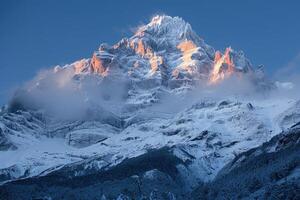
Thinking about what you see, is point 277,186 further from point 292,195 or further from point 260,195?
point 292,195

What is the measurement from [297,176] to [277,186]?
26.4 ft

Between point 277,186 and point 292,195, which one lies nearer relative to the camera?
point 292,195

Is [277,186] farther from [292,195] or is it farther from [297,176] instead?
[292,195]

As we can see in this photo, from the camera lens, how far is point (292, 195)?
170375 mm

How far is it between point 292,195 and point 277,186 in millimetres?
20628

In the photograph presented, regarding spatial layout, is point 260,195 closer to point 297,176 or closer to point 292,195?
point 297,176

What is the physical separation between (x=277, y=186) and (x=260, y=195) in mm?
6859

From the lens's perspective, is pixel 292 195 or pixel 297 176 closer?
pixel 292 195

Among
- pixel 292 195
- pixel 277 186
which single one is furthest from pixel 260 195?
pixel 292 195

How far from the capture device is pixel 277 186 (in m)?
191

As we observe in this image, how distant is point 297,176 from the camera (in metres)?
196

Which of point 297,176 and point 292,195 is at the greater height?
point 297,176

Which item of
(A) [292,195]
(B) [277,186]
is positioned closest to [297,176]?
(B) [277,186]
